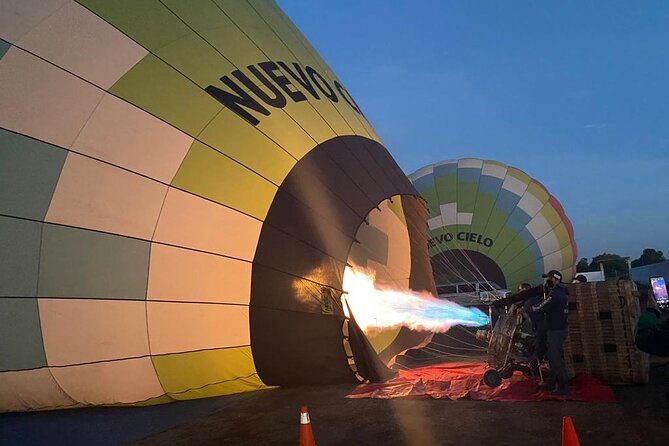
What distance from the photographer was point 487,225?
14945 millimetres

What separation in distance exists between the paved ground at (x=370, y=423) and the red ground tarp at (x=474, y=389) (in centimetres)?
20

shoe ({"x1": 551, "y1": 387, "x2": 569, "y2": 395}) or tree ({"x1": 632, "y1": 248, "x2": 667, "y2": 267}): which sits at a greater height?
tree ({"x1": 632, "y1": 248, "x2": 667, "y2": 267})

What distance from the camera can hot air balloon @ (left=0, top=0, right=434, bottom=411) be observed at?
3682mm

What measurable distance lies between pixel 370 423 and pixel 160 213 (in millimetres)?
2396

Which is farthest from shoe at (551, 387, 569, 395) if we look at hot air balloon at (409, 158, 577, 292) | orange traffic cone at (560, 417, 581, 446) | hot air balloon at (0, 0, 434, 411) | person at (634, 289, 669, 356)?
hot air balloon at (409, 158, 577, 292)

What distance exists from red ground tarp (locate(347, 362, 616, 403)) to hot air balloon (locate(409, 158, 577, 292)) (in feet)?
27.3

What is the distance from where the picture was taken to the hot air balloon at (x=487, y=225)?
14.8 metres

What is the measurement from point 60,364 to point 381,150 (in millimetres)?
4583

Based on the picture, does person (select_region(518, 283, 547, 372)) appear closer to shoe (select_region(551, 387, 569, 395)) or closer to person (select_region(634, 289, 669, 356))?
shoe (select_region(551, 387, 569, 395))

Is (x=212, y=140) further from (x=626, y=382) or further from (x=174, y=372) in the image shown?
(x=626, y=382)

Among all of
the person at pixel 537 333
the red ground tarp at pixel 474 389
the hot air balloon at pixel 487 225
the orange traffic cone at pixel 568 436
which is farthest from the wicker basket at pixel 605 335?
the hot air balloon at pixel 487 225

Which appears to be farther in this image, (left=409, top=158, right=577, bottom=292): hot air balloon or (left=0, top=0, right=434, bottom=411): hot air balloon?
(left=409, top=158, right=577, bottom=292): hot air balloon

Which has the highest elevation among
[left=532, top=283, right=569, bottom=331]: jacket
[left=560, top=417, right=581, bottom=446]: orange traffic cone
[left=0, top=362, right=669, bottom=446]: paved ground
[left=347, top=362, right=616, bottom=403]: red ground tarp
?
[left=532, top=283, right=569, bottom=331]: jacket

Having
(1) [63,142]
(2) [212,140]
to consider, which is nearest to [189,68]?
(2) [212,140]
